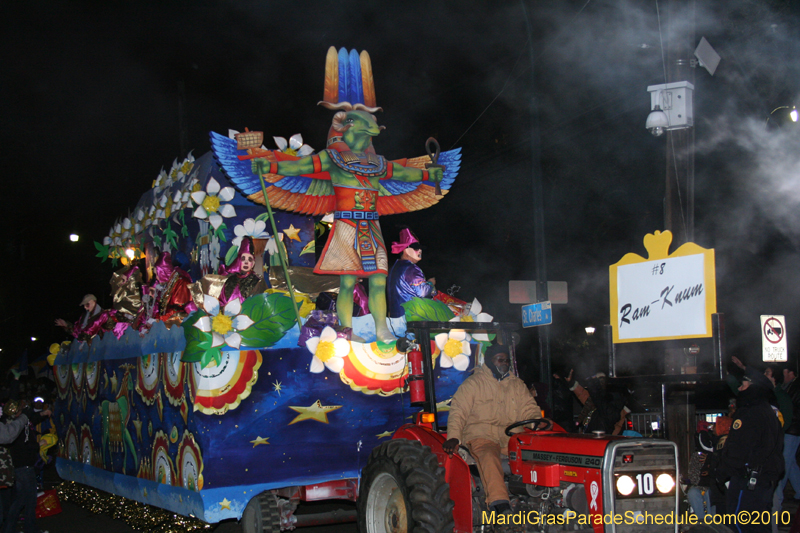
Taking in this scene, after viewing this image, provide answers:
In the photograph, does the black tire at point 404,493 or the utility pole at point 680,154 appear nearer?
the black tire at point 404,493

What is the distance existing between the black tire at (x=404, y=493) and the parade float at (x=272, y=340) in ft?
2.17

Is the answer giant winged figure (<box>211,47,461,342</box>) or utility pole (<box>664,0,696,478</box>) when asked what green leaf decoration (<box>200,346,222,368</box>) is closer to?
giant winged figure (<box>211,47,461,342</box>)

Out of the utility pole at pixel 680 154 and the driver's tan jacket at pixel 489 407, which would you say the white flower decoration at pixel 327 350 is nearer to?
the driver's tan jacket at pixel 489 407

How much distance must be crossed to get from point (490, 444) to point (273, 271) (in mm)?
3364

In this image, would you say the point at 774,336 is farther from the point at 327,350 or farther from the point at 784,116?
the point at 327,350

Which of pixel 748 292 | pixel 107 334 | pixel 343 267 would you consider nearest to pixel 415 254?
pixel 343 267

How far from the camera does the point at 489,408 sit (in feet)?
17.8

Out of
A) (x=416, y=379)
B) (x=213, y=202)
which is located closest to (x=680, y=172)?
(x=416, y=379)

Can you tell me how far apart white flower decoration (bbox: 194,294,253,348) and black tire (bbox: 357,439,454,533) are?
1507mm

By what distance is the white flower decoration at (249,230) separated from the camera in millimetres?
7363

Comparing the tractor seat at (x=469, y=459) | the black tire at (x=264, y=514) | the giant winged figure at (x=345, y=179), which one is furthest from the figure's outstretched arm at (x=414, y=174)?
the black tire at (x=264, y=514)

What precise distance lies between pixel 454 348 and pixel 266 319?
1739mm

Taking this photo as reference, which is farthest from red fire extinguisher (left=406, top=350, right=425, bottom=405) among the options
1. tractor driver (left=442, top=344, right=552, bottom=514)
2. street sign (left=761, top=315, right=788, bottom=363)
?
street sign (left=761, top=315, right=788, bottom=363)

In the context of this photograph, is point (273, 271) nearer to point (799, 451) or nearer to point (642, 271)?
point (642, 271)
